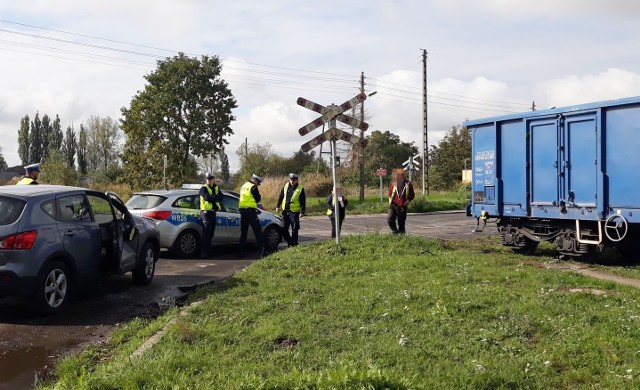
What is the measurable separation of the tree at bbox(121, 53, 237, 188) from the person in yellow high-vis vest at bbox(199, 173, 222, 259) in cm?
2080

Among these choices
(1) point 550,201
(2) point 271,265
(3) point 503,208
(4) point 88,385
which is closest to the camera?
(4) point 88,385

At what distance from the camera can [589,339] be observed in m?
5.11

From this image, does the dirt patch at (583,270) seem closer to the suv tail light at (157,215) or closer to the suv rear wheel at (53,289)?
the suv tail light at (157,215)

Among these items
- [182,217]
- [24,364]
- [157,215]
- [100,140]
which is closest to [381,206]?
[182,217]

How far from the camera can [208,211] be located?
1243cm

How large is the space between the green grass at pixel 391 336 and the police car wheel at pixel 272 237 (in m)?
5.21

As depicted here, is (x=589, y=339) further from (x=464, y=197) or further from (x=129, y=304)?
(x=464, y=197)

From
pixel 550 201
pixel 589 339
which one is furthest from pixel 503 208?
pixel 589 339

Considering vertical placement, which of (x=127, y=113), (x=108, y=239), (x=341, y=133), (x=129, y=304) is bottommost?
(x=129, y=304)

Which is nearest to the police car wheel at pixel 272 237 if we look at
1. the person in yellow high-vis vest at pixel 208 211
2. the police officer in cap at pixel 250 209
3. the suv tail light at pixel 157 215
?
the police officer in cap at pixel 250 209

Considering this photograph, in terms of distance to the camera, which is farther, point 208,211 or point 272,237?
point 272,237

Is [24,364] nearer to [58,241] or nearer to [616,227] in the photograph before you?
[58,241]

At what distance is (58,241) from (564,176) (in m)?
8.59

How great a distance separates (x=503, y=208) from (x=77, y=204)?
8.26m
